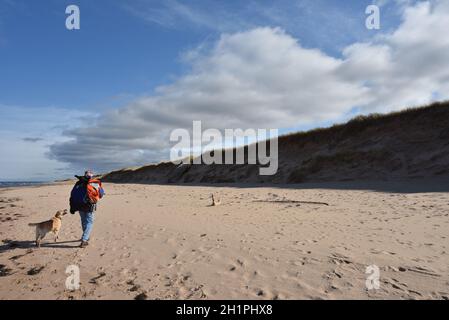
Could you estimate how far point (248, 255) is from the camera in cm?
638

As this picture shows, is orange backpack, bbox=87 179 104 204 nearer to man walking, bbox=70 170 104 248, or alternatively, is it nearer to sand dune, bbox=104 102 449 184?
man walking, bbox=70 170 104 248

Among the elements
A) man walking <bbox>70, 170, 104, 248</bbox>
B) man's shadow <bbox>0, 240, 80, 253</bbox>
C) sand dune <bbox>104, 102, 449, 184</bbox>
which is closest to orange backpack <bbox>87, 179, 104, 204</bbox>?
man walking <bbox>70, 170, 104, 248</bbox>

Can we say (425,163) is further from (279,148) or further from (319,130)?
(279,148)

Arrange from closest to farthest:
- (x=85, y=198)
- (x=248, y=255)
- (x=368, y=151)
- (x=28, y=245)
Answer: (x=248, y=255), (x=85, y=198), (x=28, y=245), (x=368, y=151)

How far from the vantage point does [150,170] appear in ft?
171

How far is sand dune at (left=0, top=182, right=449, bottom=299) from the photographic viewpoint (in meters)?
4.91

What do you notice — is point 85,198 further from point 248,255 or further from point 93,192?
point 248,255

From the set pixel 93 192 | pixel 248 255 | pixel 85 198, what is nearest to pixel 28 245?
pixel 85 198

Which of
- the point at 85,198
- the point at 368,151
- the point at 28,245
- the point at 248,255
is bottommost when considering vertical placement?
the point at 28,245

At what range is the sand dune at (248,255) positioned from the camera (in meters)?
4.91

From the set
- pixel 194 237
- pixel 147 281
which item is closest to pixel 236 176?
pixel 194 237

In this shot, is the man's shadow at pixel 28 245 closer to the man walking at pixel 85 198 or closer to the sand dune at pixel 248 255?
the sand dune at pixel 248 255

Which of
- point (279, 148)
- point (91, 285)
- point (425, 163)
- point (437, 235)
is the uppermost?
point (279, 148)
